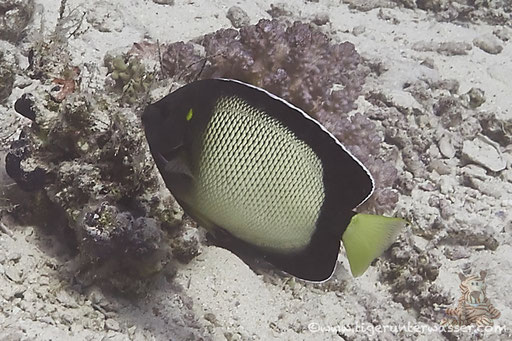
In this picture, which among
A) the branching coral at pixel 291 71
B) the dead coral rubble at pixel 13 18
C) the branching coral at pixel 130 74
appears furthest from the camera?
the dead coral rubble at pixel 13 18

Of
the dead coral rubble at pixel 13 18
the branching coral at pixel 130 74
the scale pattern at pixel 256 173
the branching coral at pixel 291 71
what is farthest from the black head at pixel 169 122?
the dead coral rubble at pixel 13 18

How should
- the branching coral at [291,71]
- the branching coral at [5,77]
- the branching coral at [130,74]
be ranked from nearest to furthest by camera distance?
the branching coral at [130,74]
the branching coral at [5,77]
the branching coral at [291,71]

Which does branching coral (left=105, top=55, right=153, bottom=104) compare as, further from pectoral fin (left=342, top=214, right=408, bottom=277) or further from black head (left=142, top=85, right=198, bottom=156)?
pectoral fin (left=342, top=214, right=408, bottom=277)

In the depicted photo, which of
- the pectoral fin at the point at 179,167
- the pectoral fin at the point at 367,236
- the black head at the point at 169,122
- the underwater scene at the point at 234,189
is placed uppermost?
the black head at the point at 169,122

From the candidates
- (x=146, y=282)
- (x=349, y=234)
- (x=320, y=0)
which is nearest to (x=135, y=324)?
(x=146, y=282)

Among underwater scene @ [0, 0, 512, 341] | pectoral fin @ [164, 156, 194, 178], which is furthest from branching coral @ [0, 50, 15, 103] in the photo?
pectoral fin @ [164, 156, 194, 178]

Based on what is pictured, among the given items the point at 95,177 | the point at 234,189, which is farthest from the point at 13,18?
the point at 234,189

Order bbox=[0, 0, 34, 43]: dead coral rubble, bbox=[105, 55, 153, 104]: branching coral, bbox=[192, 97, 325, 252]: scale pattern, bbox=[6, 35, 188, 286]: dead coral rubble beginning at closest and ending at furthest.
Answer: bbox=[192, 97, 325, 252]: scale pattern, bbox=[6, 35, 188, 286]: dead coral rubble, bbox=[105, 55, 153, 104]: branching coral, bbox=[0, 0, 34, 43]: dead coral rubble

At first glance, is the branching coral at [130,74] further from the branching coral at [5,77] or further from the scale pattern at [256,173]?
the scale pattern at [256,173]

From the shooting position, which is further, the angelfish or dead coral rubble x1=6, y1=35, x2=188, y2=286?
dead coral rubble x1=6, y1=35, x2=188, y2=286

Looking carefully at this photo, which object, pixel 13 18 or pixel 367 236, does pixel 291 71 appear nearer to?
pixel 13 18
